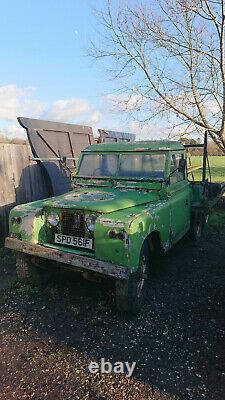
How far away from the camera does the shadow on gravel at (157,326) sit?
115 inches

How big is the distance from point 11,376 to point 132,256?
1.61m

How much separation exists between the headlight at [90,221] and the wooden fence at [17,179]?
3.21 m

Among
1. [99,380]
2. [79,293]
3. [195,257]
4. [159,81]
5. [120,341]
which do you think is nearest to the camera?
[99,380]

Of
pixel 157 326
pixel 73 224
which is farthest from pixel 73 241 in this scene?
pixel 157 326

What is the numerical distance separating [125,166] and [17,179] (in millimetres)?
2937

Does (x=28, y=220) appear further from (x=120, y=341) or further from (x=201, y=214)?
(x=201, y=214)

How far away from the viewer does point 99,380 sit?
286 centimetres

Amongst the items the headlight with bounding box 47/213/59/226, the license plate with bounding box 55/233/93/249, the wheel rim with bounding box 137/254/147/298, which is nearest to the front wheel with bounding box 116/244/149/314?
the wheel rim with bounding box 137/254/147/298

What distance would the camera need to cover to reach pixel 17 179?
696 centimetres

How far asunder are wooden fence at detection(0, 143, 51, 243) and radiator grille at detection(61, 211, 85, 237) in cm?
285

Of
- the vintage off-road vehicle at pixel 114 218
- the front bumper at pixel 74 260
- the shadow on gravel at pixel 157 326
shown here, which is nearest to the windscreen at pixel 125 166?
the vintage off-road vehicle at pixel 114 218

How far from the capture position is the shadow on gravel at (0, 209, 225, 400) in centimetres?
291

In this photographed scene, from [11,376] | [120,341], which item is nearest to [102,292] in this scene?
[120,341]

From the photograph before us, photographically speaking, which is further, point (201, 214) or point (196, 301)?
point (201, 214)
